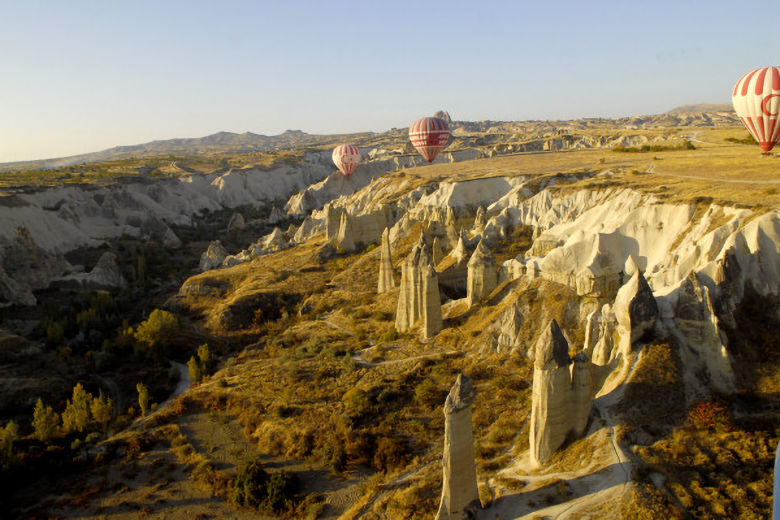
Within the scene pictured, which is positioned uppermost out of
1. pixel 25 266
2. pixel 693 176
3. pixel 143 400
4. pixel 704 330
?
pixel 693 176

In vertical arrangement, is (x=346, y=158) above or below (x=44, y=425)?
above

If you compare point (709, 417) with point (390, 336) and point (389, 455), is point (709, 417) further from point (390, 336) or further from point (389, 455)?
point (390, 336)

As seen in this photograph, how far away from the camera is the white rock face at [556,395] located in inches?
618

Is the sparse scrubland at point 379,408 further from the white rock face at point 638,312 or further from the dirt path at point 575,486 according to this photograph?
the white rock face at point 638,312

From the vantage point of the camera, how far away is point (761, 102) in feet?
96.1

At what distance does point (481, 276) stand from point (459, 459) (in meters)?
15.3

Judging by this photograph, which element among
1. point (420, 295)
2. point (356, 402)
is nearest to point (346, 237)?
point (420, 295)

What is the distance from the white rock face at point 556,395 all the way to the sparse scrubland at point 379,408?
0.46m

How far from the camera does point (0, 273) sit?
47.8 metres

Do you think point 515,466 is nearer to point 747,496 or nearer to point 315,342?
point 747,496

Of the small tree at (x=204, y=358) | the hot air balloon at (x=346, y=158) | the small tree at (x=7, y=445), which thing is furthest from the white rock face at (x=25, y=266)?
the hot air balloon at (x=346, y=158)

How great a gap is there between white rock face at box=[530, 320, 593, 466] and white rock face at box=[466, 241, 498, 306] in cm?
1269

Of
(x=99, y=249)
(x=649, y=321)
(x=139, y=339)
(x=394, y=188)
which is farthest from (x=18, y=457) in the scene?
(x=99, y=249)

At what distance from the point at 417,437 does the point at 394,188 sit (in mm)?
41128
